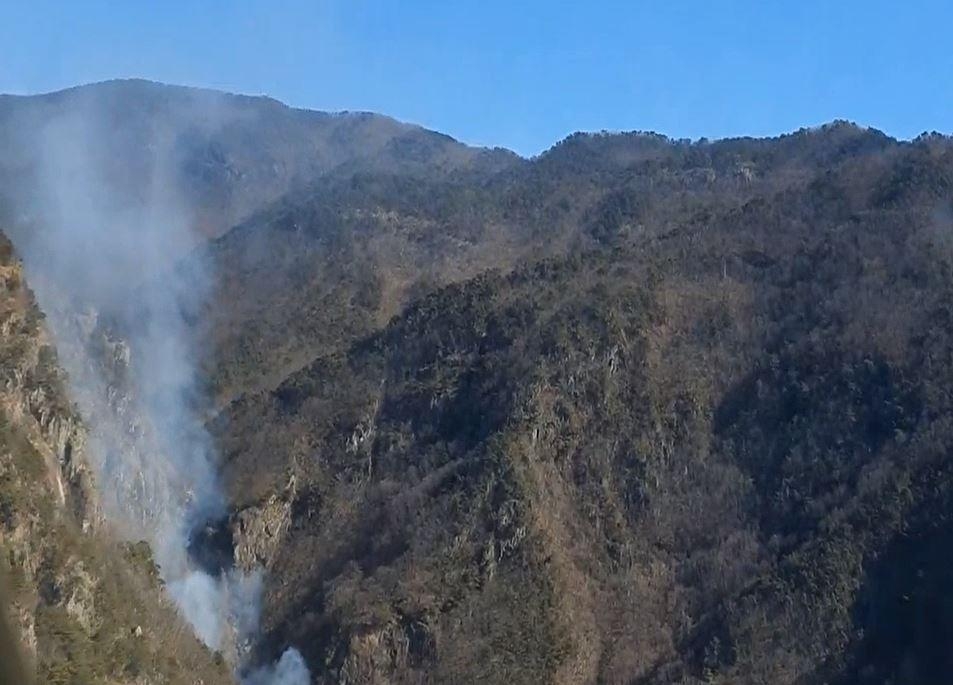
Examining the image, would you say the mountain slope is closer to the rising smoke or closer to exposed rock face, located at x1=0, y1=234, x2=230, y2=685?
the rising smoke

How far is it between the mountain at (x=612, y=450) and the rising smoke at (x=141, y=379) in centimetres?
98

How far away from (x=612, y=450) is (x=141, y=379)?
34.3m

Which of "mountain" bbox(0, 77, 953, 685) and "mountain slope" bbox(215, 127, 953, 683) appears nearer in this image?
"mountain slope" bbox(215, 127, 953, 683)

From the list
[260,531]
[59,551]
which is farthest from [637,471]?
[59,551]

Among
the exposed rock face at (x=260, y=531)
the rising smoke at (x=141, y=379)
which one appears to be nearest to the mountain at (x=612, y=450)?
the exposed rock face at (x=260, y=531)

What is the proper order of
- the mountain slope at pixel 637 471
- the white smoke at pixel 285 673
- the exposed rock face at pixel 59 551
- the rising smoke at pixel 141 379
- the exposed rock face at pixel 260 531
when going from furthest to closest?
1. the exposed rock face at pixel 260 531
2. the rising smoke at pixel 141 379
3. the mountain slope at pixel 637 471
4. the white smoke at pixel 285 673
5. the exposed rock face at pixel 59 551

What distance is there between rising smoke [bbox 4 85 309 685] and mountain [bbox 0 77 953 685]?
0.98 m

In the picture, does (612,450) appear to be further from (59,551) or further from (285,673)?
(59,551)

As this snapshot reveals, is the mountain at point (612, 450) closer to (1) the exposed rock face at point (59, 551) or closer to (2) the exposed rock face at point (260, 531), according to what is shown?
(2) the exposed rock face at point (260, 531)

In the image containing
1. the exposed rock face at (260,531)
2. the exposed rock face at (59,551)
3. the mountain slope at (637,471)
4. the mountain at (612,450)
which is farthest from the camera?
the exposed rock face at (260,531)

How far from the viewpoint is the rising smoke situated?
64.6 m

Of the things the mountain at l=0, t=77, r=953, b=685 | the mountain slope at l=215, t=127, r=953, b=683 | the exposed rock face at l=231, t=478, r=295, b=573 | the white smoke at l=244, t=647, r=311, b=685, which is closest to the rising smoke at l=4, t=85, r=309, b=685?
the white smoke at l=244, t=647, r=311, b=685

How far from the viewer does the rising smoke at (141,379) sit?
212 feet

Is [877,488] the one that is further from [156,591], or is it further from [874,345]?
[156,591]
